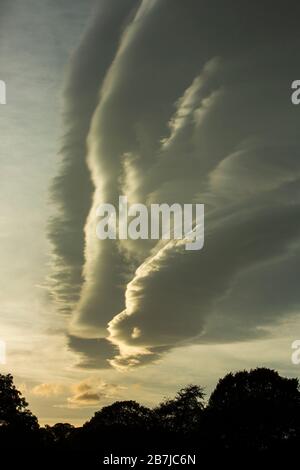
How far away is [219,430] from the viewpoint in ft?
271

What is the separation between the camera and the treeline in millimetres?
76625

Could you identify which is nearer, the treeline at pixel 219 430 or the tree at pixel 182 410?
the treeline at pixel 219 430

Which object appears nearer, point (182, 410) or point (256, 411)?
point (256, 411)

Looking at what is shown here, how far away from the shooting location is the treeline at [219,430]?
76625 mm

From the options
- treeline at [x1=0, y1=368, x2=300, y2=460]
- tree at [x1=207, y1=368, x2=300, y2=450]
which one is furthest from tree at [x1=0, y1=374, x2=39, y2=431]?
tree at [x1=207, y1=368, x2=300, y2=450]

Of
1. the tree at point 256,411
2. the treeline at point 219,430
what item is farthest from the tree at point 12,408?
the tree at point 256,411

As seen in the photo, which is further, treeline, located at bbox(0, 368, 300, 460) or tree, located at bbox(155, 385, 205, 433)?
tree, located at bbox(155, 385, 205, 433)

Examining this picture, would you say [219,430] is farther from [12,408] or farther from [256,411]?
[12,408]

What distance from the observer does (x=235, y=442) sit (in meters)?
79.2

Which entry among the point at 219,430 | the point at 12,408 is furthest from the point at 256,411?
the point at 12,408

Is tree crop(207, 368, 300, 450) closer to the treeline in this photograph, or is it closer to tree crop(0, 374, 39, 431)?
the treeline

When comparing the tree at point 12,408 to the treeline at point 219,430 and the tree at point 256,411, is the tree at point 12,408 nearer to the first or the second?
the treeline at point 219,430

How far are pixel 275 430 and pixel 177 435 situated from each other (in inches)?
580
